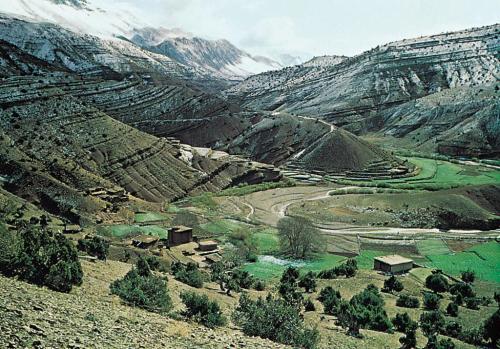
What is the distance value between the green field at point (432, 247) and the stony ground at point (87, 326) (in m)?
41.8

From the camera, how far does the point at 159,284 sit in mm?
23031

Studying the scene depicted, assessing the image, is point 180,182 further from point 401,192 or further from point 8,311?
point 8,311

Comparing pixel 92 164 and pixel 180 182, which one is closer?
pixel 92 164

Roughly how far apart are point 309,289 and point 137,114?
291ft

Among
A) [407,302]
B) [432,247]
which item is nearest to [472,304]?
[407,302]

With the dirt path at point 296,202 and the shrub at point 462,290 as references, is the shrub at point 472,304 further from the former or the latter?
the dirt path at point 296,202

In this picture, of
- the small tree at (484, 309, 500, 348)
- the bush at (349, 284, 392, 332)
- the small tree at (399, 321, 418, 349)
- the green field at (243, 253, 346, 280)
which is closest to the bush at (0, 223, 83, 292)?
the bush at (349, 284, 392, 332)

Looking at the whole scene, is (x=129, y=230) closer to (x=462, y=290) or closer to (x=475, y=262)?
(x=462, y=290)

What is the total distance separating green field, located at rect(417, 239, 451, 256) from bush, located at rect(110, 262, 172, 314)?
40979 millimetres

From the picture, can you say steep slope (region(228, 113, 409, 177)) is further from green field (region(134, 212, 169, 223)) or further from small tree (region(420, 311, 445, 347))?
small tree (region(420, 311, 445, 347))

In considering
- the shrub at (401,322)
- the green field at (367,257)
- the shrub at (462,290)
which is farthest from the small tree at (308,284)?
the green field at (367,257)

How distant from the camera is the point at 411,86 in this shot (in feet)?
568

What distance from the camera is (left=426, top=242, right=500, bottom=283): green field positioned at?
50.7 metres

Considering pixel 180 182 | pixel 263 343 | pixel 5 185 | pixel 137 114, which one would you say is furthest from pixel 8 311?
pixel 137 114
